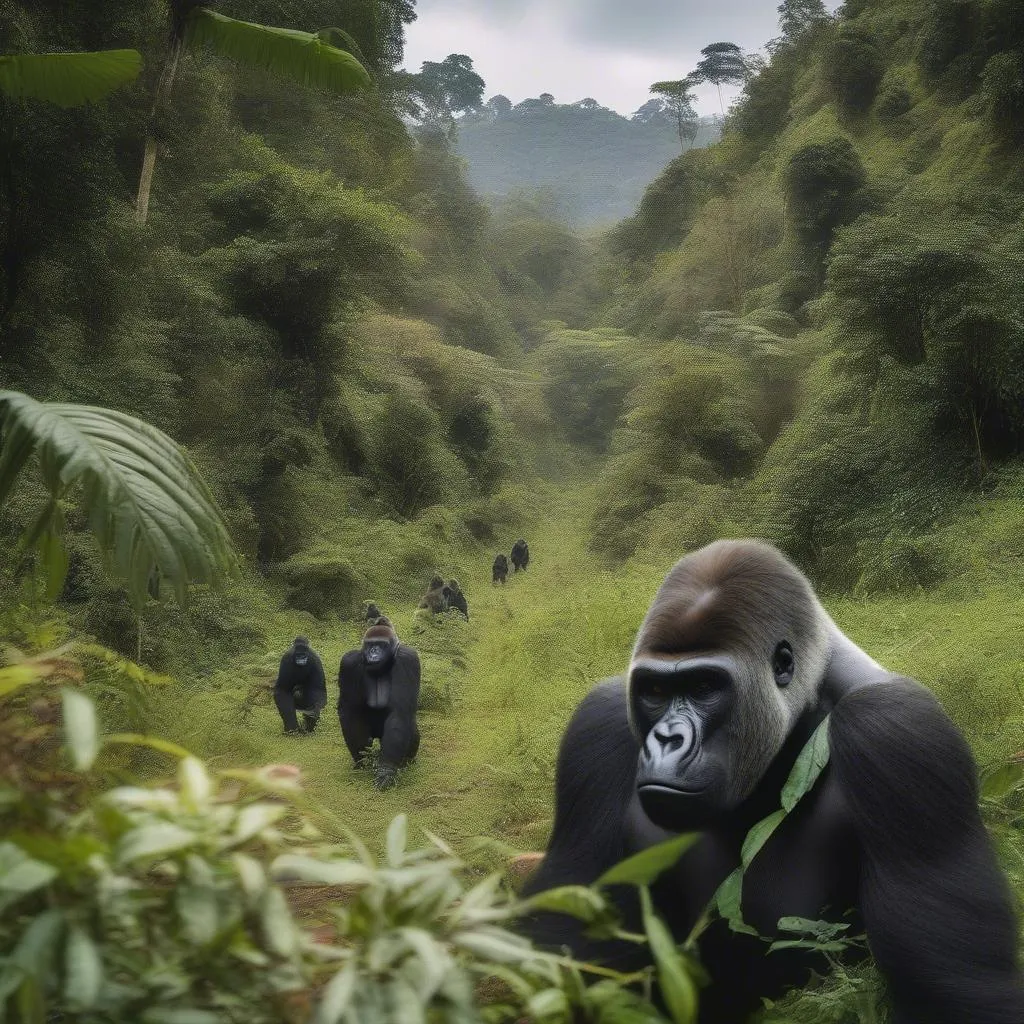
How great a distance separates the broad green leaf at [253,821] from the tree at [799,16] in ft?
111

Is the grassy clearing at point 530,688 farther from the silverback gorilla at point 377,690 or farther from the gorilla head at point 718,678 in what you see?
the gorilla head at point 718,678

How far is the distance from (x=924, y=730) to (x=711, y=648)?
431 millimetres

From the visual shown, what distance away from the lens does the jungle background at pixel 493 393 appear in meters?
7.32

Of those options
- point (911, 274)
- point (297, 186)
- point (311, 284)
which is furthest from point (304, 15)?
point (911, 274)

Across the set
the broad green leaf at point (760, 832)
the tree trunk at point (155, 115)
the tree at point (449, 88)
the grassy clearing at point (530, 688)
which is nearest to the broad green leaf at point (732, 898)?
the broad green leaf at point (760, 832)

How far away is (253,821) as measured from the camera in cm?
87

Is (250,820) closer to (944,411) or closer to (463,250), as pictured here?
(944,411)

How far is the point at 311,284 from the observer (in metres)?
15.4

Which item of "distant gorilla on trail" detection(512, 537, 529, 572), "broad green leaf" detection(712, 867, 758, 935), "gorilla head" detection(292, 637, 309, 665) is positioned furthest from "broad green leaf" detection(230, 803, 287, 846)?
"distant gorilla on trail" detection(512, 537, 529, 572)

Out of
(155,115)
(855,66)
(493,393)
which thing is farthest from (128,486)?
(855,66)

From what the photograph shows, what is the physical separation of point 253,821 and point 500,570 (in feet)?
58.6

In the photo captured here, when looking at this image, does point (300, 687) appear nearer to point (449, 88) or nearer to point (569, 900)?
point (569, 900)

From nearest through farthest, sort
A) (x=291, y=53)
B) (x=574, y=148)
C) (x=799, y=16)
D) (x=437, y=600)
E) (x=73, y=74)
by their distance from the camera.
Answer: (x=73, y=74) → (x=291, y=53) → (x=437, y=600) → (x=799, y=16) → (x=574, y=148)

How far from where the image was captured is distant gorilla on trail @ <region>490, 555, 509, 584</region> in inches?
731
